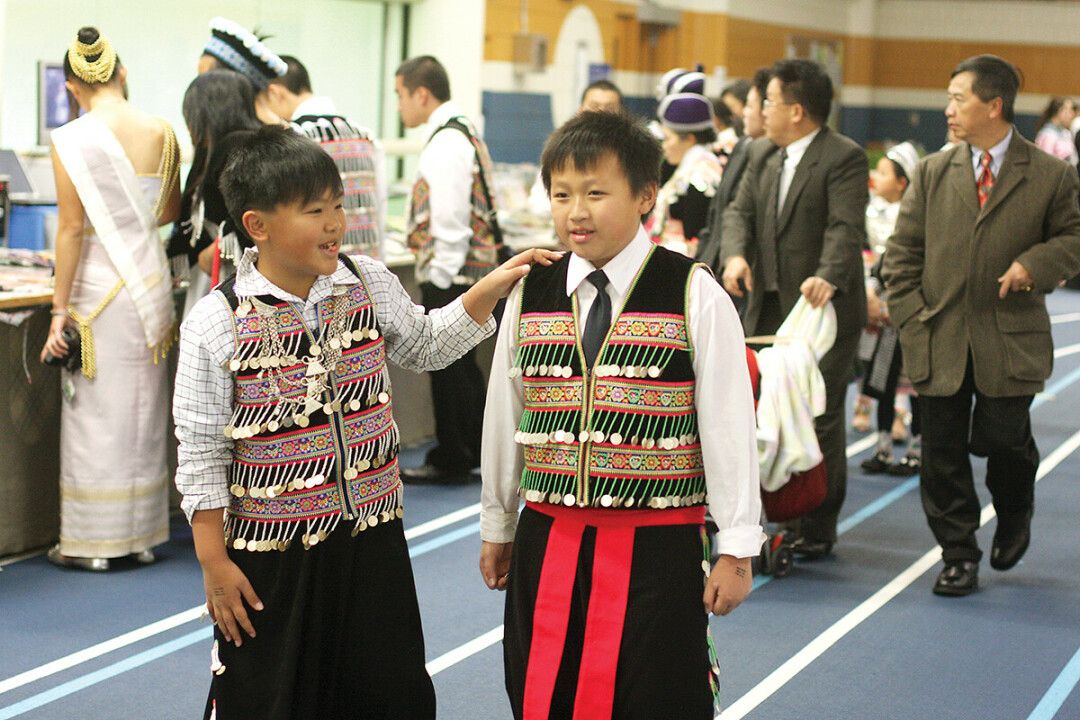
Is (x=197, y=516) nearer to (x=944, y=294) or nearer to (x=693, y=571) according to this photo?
(x=693, y=571)

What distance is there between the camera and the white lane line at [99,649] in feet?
11.0

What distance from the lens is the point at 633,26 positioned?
12680 millimetres

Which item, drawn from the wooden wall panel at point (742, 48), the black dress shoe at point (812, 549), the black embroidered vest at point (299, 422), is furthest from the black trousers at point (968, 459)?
the wooden wall panel at point (742, 48)

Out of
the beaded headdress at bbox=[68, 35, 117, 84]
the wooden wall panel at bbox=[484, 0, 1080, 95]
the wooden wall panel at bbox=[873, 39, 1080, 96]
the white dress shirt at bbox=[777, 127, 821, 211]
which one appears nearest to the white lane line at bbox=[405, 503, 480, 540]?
the white dress shirt at bbox=[777, 127, 821, 211]

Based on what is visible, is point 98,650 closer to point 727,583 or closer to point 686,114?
point 727,583

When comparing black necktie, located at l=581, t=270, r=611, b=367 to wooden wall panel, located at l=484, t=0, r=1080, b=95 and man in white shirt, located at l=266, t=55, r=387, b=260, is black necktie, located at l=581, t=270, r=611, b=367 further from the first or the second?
wooden wall panel, located at l=484, t=0, r=1080, b=95

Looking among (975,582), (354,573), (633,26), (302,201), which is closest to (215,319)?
(302,201)

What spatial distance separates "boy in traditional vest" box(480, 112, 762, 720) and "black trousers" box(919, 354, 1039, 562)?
2.27m

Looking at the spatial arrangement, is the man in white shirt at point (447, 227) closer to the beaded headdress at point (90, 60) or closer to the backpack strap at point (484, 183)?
the backpack strap at point (484, 183)

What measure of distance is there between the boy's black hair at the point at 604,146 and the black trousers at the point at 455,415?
3.38 meters

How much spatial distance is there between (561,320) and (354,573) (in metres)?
0.61

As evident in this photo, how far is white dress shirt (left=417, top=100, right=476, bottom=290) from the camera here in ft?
17.6

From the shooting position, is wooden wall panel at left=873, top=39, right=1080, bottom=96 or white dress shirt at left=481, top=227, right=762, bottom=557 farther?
wooden wall panel at left=873, top=39, right=1080, bottom=96

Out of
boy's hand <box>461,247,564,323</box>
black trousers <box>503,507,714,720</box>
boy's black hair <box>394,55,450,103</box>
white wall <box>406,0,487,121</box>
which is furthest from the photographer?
white wall <box>406,0,487,121</box>
